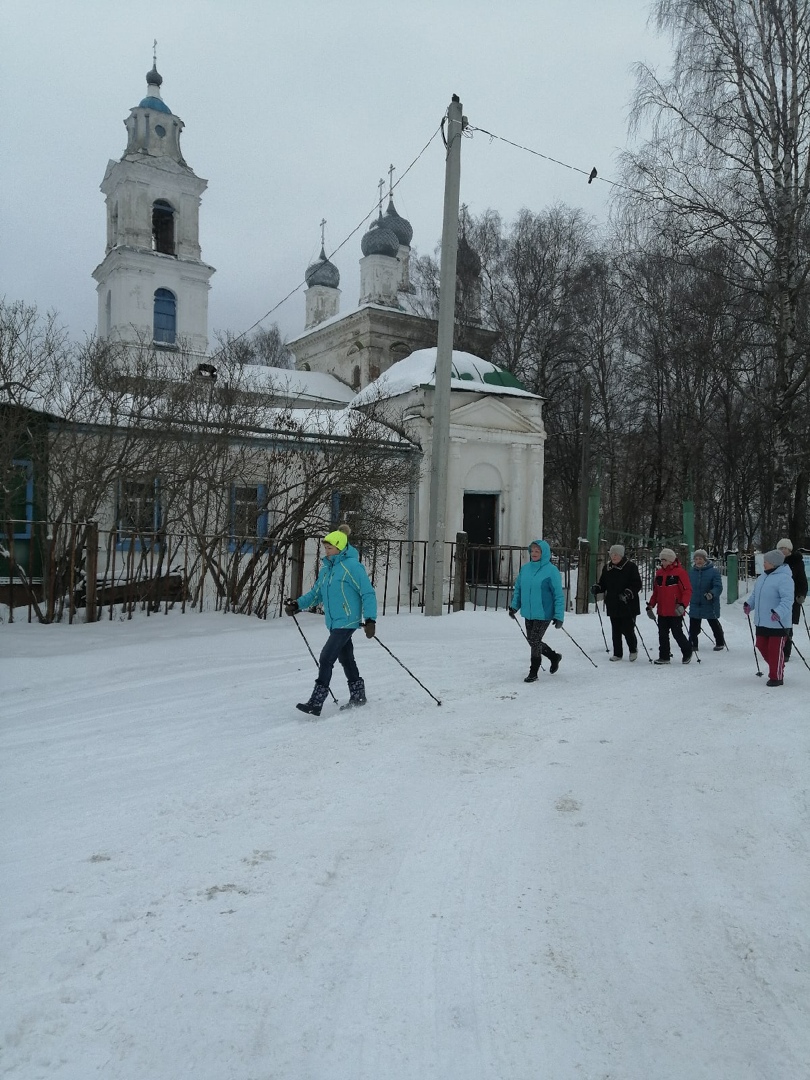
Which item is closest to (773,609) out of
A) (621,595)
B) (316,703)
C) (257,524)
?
(621,595)

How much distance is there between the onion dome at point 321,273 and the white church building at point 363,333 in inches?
3.0

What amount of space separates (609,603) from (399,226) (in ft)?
132

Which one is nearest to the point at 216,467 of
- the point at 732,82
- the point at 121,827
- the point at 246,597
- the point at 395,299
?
the point at 246,597

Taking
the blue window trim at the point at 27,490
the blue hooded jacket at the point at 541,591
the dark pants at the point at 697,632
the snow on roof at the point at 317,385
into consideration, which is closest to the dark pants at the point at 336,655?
the blue hooded jacket at the point at 541,591

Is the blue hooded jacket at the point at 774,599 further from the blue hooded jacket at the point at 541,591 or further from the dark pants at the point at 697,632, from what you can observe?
the blue hooded jacket at the point at 541,591

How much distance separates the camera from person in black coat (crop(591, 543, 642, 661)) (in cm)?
1060

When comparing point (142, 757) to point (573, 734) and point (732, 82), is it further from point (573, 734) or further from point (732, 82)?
point (732, 82)

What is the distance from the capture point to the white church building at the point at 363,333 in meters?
21.5

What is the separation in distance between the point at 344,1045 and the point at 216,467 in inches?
436

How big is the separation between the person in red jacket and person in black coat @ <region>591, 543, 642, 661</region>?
0.29 meters

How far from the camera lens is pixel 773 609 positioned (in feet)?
30.0

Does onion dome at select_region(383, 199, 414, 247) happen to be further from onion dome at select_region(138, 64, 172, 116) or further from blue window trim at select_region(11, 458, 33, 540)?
blue window trim at select_region(11, 458, 33, 540)

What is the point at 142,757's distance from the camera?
19.7ft

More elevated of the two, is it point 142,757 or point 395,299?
point 395,299
